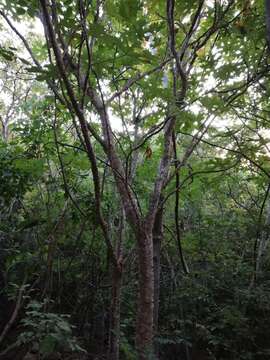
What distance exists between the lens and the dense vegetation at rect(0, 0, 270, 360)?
2.25 meters

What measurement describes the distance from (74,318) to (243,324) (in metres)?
2.44

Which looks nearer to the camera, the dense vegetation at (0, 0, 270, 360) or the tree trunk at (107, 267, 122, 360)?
the dense vegetation at (0, 0, 270, 360)

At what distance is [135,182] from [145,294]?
8.37 feet

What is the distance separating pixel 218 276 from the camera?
5621 millimetres

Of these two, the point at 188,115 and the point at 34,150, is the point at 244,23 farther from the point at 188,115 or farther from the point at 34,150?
the point at 34,150

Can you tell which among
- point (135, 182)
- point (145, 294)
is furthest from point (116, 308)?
point (135, 182)

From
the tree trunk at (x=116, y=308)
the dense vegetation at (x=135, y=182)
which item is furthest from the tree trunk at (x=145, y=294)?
the tree trunk at (x=116, y=308)

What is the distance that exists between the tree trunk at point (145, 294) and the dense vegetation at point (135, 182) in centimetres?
1

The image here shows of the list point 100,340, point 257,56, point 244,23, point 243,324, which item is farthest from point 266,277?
point 244,23

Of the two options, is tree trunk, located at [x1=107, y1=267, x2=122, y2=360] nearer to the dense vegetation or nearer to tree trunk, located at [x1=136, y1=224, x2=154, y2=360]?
the dense vegetation

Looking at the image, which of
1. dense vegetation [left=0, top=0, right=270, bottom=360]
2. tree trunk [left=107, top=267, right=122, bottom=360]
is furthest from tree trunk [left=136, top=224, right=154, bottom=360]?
tree trunk [left=107, top=267, right=122, bottom=360]

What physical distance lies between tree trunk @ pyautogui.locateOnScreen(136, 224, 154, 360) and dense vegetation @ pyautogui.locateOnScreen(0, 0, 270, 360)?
1 cm

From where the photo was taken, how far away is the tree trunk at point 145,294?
2.49 meters

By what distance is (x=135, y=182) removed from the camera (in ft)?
16.1
